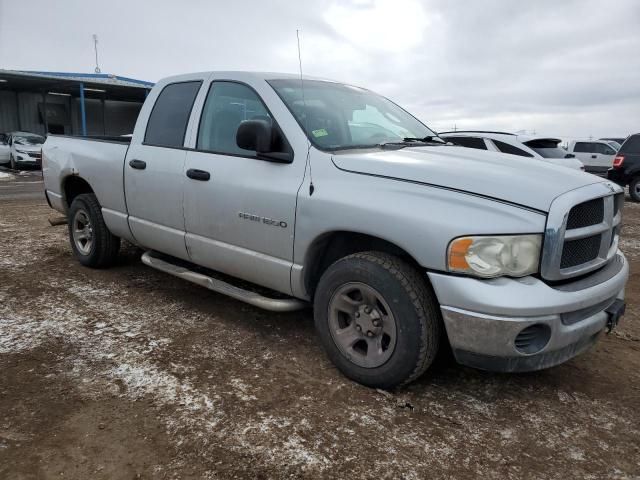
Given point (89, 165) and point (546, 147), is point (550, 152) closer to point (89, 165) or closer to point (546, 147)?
point (546, 147)

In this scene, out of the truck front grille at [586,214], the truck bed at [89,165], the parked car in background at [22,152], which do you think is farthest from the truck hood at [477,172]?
the parked car in background at [22,152]

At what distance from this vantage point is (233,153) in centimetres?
354

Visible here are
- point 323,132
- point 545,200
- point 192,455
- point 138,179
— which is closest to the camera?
point 192,455

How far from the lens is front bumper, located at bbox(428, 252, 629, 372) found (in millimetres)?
2412

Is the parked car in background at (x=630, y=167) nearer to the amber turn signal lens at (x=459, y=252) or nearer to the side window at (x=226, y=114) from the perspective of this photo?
the side window at (x=226, y=114)

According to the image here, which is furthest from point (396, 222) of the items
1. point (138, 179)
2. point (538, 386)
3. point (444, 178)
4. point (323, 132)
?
point (138, 179)

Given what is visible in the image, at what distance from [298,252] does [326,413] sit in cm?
97

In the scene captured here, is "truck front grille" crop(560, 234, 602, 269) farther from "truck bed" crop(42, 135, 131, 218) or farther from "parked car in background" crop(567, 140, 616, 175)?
"parked car in background" crop(567, 140, 616, 175)

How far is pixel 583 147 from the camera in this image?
19719mm

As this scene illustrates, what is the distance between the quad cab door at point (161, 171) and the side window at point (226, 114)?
21 centimetres

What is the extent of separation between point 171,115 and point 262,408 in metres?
2.56

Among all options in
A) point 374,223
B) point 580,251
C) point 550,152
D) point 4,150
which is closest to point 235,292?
point 374,223

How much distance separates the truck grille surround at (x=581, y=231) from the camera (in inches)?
96.5

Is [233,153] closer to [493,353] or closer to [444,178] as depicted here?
[444,178]
